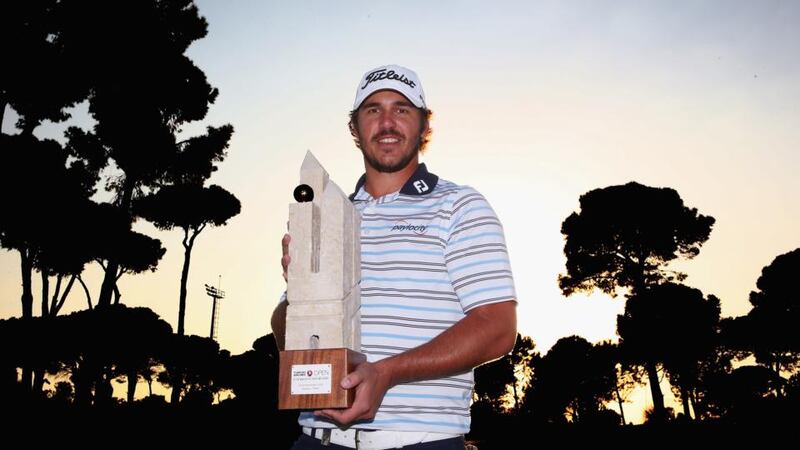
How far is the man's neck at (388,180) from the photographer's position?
2555 millimetres

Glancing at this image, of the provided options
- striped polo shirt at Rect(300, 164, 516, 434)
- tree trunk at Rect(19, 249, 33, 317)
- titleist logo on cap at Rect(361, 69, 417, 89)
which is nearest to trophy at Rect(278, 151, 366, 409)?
striped polo shirt at Rect(300, 164, 516, 434)

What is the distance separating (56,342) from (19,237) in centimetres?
493

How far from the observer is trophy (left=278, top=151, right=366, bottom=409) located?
1.62m

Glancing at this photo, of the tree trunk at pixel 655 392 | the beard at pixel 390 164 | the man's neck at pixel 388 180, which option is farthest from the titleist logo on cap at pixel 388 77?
the tree trunk at pixel 655 392

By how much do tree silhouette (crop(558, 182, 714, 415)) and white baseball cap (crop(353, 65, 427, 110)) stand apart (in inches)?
1321

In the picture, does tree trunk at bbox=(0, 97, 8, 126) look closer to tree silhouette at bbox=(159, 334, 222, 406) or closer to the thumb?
the thumb

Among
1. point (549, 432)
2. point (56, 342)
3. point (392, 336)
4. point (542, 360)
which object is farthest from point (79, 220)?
point (542, 360)

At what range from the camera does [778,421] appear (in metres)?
14.6

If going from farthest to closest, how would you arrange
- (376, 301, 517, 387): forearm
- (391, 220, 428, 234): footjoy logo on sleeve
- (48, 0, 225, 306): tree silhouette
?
(48, 0, 225, 306): tree silhouette < (391, 220, 428, 234): footjoy logo on sleeve < (376, 301, 517, 387): forearm

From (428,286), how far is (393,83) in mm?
927

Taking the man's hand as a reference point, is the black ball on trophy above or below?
above

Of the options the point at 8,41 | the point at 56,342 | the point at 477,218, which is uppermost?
the point at 8,41

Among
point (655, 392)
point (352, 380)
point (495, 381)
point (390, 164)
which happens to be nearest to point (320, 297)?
point (352, 380)

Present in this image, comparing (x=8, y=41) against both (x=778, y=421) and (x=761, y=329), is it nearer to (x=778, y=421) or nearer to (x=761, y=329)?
(x=778, y=421)
